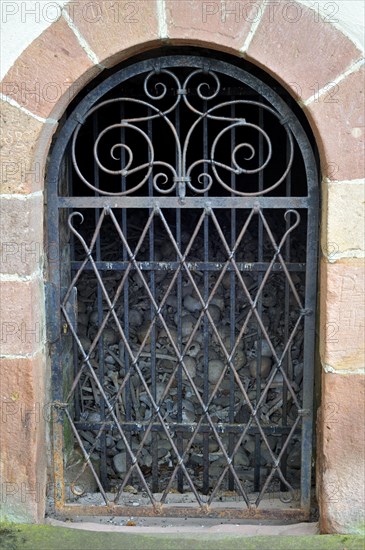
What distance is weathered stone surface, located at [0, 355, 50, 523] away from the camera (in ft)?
10.4

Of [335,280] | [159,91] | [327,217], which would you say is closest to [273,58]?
[327,217]

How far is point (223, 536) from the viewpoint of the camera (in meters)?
3.23

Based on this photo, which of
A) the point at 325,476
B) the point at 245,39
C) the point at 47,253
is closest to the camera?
the point at 245,39

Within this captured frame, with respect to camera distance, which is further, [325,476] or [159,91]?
[159,91]

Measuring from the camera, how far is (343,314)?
3049 millimetres

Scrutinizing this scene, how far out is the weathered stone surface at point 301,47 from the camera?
2.91m

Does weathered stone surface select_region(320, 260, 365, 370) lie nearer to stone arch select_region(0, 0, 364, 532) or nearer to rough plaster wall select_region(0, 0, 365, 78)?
stone arch select_region(0, 0, 364, 532)

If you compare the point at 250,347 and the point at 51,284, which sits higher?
the point at 51,284

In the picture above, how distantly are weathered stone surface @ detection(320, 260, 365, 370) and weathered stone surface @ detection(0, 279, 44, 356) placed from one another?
1.26 metres

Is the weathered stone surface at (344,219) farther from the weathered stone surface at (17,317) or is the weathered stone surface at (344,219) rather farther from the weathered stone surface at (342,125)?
the weathered stone surface at (17,317)

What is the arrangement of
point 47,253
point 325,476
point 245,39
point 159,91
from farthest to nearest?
point 159,91 < point 47,253 < point 325,476 < point 245,39

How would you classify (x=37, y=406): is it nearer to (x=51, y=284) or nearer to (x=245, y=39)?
(x=51, y=284)

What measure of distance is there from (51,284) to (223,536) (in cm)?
137

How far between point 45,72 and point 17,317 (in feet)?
3.40
